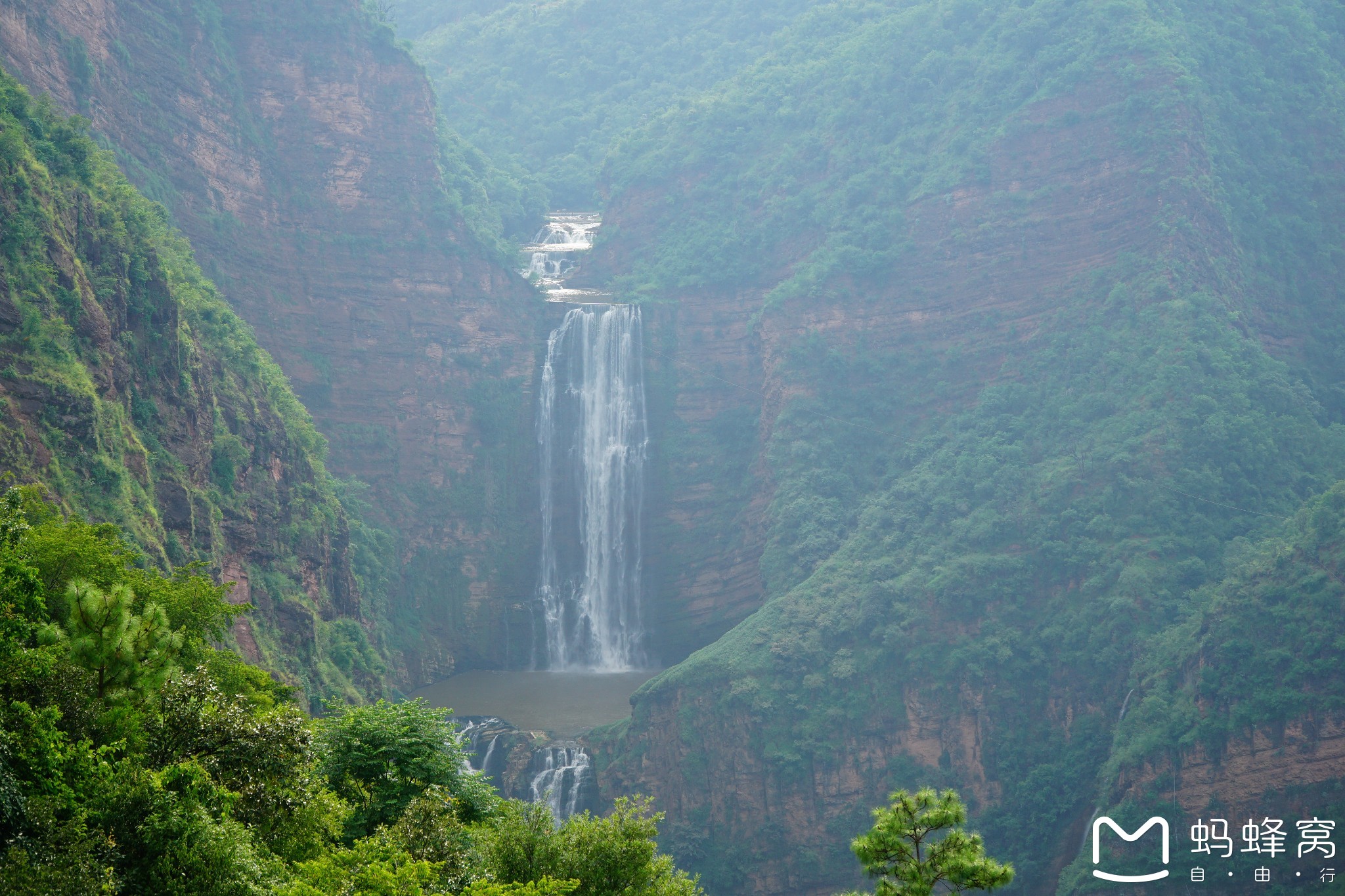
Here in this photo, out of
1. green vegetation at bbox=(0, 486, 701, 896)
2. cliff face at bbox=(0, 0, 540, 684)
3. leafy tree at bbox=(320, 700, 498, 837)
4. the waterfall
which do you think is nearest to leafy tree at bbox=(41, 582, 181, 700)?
green vegetation at bbox=(0, 486, 701, 896)

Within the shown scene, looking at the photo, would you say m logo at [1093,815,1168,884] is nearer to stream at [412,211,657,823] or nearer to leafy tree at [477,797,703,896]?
stream at [412,211,657,823]

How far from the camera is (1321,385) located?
49656 millimetres

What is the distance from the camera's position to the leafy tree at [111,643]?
1623cm

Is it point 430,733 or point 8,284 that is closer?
point 430,733

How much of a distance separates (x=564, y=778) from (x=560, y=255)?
31121 millimetres

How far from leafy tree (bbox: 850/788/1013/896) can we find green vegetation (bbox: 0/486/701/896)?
3.32 m

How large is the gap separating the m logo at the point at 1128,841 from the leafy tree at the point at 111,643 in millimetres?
28973

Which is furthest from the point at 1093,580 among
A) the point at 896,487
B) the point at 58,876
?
the point at 58,876

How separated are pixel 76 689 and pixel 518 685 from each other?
39.8 metres

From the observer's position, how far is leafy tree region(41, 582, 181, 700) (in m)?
16.2

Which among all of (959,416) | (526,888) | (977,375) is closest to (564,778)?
(959,416)

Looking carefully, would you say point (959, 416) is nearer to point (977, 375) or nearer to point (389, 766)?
point (977, 375)

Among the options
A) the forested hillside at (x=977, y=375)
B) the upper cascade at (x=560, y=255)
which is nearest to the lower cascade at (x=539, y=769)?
the forested hillside at (x=977, y=375)

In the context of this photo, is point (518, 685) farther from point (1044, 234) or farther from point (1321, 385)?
point (1321, 385)
